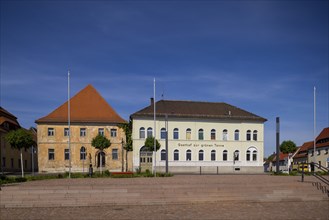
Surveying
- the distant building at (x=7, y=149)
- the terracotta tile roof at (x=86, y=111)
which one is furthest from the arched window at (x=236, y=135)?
the distant building at (x=7, y=149)

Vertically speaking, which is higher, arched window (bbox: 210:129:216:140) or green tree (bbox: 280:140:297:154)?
arched window (bbox: 210:129:216:140)

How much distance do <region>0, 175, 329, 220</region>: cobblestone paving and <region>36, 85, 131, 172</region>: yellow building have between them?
34946mm

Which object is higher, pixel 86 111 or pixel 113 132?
pixel 86 111

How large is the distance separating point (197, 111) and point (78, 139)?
57.8 ft

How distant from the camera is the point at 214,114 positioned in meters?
54.8

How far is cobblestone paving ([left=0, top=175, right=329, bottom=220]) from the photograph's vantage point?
1310 cm

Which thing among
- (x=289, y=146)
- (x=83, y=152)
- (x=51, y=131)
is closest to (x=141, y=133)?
(x=83, y=152)

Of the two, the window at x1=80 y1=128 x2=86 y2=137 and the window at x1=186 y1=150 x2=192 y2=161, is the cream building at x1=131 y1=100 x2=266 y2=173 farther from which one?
the window at x1=80 y1=128 x2=86 y2=137

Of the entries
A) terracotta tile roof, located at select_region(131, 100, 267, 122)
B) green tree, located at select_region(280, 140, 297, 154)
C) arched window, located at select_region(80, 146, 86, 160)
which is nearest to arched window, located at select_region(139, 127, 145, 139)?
terracotta tile roof, located at select_region(131, 100, 267, 122)

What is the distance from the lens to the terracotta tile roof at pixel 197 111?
53.1 m

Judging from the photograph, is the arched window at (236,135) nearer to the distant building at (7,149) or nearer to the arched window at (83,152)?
the arched window at (83,152)

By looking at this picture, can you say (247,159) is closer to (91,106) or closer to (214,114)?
(214,114)

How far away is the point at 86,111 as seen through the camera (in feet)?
178

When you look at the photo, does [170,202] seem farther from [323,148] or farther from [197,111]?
[323,148]
